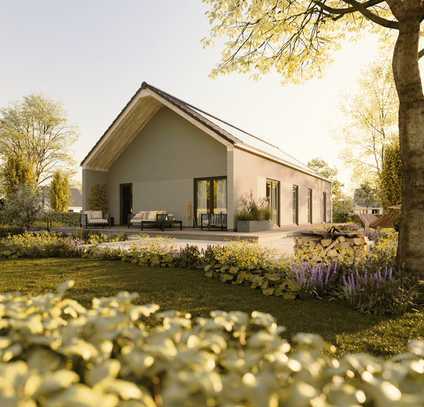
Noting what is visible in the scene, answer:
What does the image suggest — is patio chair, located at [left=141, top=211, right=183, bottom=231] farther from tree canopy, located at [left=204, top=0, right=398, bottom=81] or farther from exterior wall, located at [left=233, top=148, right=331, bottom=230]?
tree canopy, located at [left=204, top=0, right=398, bottom=81]

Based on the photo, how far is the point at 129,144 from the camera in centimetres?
1661

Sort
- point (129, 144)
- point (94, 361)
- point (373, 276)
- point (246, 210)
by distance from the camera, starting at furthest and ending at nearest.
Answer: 1. point (129, 144)
2. point (246, 210)
3. point (373, 276)
4. point (94, 361)

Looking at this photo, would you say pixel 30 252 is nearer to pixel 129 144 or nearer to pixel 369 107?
pixel 129 144

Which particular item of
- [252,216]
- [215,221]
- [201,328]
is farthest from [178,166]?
[201,328]

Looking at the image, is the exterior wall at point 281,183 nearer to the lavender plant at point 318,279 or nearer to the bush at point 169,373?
the lavender plant at point 318,279

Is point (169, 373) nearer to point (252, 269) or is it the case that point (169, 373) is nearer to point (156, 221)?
point (252, 269)

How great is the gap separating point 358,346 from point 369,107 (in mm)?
26795

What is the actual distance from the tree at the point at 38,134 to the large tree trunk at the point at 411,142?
35.6m

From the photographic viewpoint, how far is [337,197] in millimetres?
39750

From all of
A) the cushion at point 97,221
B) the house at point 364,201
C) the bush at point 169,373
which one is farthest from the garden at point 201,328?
the house at point 364,201

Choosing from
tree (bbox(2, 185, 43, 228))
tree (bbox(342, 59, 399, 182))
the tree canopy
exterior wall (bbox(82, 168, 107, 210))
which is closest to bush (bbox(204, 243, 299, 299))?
the tree canopy

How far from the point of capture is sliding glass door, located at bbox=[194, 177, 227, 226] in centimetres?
1395

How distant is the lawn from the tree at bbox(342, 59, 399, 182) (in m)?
23.7

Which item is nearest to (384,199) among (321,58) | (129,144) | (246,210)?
(246,210)
